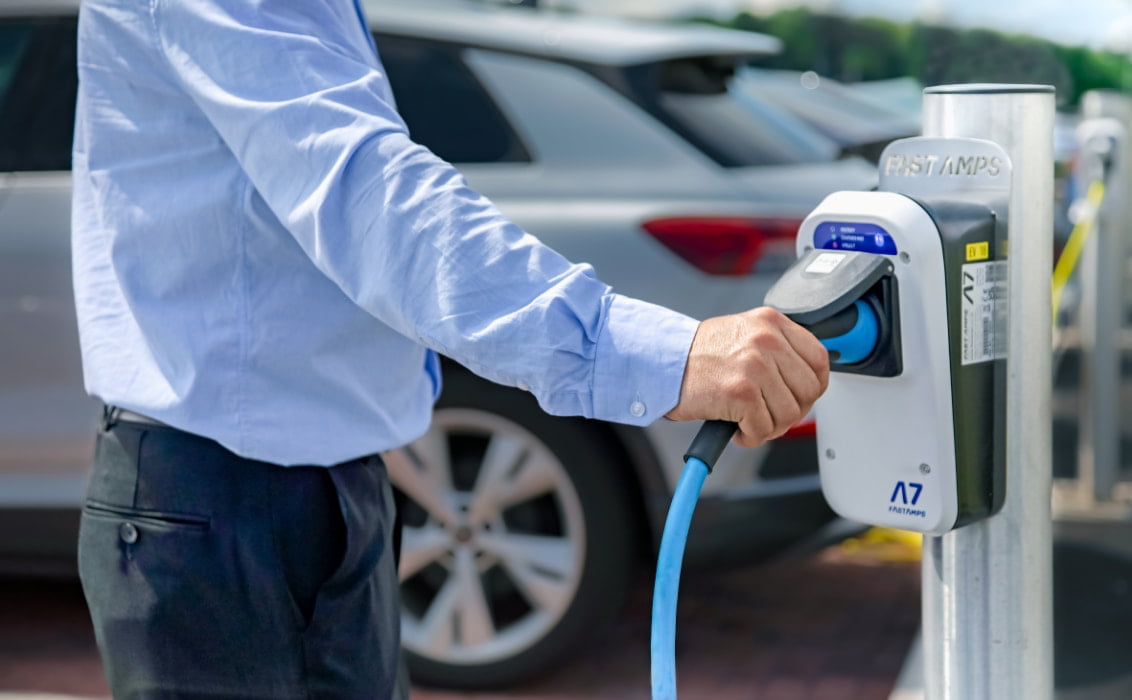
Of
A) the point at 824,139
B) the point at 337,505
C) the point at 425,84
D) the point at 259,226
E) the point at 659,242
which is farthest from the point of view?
the point at 824,139

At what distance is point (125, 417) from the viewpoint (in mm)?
1701

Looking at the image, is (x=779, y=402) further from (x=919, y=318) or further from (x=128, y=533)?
(x=128, y=533)

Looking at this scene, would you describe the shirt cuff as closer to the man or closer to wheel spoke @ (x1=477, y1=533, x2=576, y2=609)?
the man

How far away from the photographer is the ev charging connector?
1.36m

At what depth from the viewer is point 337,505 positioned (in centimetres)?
172

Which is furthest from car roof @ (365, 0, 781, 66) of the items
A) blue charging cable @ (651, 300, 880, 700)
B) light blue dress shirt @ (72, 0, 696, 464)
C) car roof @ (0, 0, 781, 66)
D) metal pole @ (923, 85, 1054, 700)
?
blue charging cable @ (651, 300, 880, 700)

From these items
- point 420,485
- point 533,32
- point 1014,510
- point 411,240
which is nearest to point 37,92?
point 533,32

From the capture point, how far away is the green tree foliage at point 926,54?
1.88 metres

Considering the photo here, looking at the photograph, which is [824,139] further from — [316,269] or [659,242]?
[316,269]

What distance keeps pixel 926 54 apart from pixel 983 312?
39.3 inches

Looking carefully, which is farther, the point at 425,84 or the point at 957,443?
the point at 425,84

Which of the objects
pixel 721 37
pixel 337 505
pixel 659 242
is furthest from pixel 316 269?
pixel 721 37

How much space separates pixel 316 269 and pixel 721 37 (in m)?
2.37

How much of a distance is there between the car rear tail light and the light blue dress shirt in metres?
1.53
